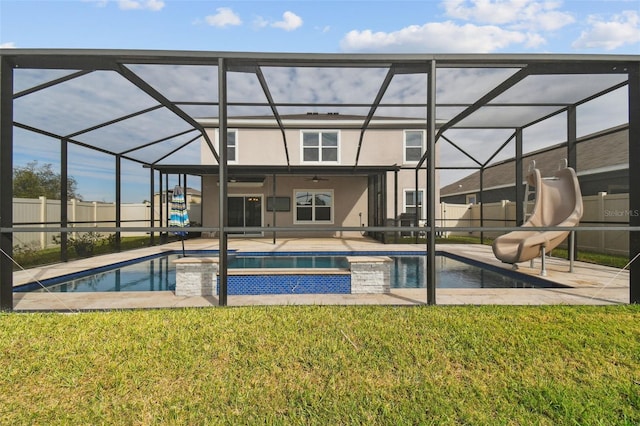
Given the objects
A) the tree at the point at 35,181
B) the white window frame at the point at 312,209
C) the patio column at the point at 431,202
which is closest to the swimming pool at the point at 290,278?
the patio column at the point at 431,202

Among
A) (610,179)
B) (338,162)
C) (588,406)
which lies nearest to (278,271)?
(588,406)

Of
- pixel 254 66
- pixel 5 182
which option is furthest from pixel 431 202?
pixel 5 182

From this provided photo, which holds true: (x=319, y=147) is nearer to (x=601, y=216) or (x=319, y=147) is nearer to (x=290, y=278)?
(x=290, y=278)

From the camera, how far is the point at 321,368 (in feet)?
8.22

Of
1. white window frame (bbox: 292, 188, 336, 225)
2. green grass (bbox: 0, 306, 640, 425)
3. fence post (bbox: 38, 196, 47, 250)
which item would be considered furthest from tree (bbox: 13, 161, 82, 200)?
green grass (bbox: 0, 306, 640, 425)

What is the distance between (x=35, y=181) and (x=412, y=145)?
16.8 m

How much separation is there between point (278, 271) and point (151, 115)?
5391 mm

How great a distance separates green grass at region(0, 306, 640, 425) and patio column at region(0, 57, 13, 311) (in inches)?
19.0

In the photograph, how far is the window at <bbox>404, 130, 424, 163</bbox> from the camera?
14.7 meters

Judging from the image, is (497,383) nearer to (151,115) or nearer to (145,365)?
(145,365)

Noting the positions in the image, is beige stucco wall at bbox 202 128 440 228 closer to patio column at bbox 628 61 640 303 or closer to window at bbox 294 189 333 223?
window at bbox 294 189 333 223

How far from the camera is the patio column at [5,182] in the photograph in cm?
374

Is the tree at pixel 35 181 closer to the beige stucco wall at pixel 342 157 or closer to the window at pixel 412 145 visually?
the beige stucco wall at pixel 342 157

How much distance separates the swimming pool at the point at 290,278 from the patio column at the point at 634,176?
1.41 m
